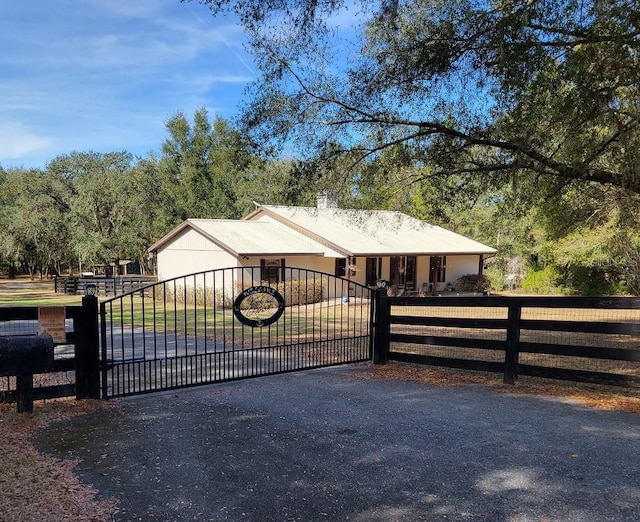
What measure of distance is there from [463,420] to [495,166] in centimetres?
482

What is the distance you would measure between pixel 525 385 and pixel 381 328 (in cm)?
239

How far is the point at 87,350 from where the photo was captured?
5.83 m

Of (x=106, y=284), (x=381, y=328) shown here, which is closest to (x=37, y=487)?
(x=381, y=328)

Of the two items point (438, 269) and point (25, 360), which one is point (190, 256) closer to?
point (438, 269)

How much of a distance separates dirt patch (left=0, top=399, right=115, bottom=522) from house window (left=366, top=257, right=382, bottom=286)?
842 inches

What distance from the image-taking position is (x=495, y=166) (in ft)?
28.1

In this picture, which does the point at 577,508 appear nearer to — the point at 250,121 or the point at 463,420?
the point at 463,420

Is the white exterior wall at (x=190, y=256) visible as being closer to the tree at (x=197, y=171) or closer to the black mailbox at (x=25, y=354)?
the tree at (x=197, y=171)

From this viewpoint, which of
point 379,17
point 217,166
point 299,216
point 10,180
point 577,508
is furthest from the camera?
point 10,180

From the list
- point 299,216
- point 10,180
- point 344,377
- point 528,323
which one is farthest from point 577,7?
point 10,180

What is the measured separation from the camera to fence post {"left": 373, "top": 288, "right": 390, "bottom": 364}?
8297mm

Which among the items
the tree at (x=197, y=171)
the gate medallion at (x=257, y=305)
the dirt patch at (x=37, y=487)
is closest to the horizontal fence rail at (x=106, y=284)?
the tree at (x=197, y=171)

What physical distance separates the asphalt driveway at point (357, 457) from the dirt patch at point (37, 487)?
12cm

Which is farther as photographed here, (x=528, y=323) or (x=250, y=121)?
(x=250, y=121)
